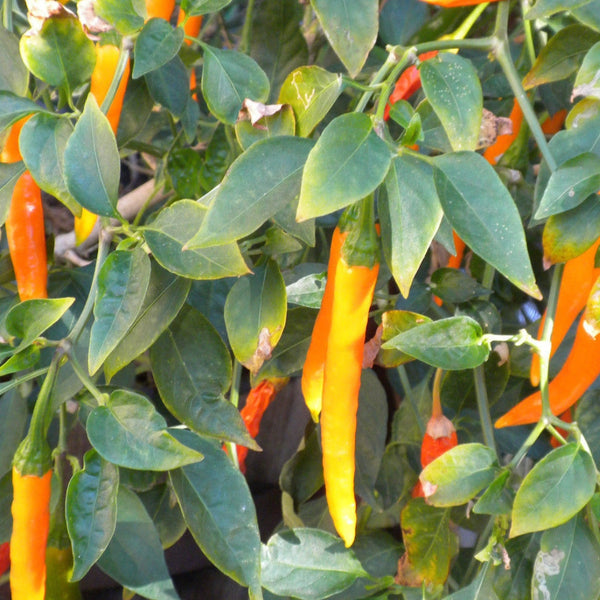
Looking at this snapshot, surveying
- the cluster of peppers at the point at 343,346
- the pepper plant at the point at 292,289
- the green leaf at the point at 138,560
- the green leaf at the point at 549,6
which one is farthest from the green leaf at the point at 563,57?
the green leaf at the point at 138,560

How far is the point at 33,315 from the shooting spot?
0.52 metres

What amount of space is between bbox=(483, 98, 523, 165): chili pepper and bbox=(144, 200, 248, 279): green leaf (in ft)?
1.04

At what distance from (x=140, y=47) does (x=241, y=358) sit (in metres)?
0.21

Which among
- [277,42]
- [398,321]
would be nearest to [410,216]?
[398,321]

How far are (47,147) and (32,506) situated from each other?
0.24 metres

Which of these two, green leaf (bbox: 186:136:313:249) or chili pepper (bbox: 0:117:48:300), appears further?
chili pepper (bbox: 0:117:48:300)

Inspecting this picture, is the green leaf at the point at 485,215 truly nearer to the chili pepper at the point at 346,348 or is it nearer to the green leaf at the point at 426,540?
the chili pepper at the point at 346,348

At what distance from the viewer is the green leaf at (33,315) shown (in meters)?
0.51

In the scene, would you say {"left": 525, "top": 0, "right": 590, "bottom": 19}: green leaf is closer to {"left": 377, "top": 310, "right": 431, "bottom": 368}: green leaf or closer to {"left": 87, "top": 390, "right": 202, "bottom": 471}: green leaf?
{"left": 377, "top": 310, "right": 431, "bottom": 368}: green leaf

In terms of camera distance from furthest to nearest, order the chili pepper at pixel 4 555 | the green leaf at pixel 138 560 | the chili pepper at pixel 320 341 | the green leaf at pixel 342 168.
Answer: the chili pepper at pixel 4 555 < the green leaf at pixel 138 560 < the chili pepper at pixel 320 341 < the green leaf at pixel 342 168

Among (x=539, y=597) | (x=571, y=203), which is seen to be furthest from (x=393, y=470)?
(x=571, y=203)

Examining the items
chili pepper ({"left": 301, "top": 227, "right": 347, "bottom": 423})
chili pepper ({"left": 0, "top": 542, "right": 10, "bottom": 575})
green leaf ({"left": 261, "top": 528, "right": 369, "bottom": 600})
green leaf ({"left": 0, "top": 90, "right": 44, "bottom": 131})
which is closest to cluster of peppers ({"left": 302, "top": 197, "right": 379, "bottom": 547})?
chili pepper ({"left": 301, "top": 227, "right": 347, "bottom": 423})

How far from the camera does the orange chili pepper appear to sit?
55cm

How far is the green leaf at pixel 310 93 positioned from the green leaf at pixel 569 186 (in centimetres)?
14
